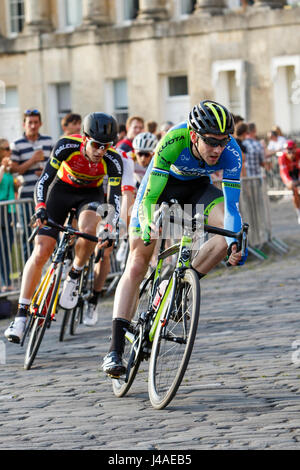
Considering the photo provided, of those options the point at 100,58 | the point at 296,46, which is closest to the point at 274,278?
the point at 296,46

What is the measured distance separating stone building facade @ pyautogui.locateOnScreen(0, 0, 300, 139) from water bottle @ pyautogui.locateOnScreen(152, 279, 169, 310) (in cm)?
2946

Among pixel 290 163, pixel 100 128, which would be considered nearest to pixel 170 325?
pixel 100 128

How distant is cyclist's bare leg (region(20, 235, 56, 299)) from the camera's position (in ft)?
34.0

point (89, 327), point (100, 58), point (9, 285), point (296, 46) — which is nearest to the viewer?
point (89, 327)

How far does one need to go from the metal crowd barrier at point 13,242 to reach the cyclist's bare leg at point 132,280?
5.53 metres

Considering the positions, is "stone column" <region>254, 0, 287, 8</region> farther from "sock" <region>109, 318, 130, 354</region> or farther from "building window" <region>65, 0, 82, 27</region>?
"sock" <region>109, 318, 130, 354</region>

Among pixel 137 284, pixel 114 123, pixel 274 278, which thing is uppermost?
pixel 114 123

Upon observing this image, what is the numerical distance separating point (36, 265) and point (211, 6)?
31.9 m

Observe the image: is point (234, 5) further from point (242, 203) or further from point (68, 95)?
point (242, 203)

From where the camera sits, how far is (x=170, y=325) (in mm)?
7711

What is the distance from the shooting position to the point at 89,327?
39.7 ft

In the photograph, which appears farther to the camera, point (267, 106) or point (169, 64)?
point (169, 64)

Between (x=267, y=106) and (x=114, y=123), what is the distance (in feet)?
99.9

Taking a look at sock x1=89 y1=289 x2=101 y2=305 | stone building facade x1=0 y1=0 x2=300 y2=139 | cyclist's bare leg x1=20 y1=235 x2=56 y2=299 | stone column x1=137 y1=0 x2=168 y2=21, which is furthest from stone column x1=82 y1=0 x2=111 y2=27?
cyclist's bare leg x1=20 y1=235 x2=56 y2=299
